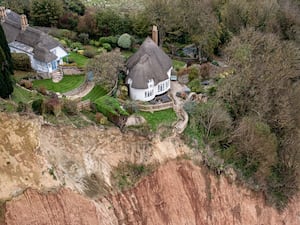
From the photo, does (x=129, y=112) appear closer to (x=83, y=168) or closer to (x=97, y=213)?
(x=83, y=168)

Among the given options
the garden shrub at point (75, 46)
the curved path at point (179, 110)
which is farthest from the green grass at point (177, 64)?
the garden shrub at point (75, 46)

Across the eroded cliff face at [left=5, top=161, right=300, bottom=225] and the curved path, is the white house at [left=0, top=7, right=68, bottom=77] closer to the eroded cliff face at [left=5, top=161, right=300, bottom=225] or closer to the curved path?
the curved path

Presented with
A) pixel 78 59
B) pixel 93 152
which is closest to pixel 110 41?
pixel 78 59

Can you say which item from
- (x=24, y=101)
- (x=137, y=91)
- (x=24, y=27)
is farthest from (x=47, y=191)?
(x=24, y=27)

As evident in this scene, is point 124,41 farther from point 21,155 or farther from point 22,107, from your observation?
point 21,155

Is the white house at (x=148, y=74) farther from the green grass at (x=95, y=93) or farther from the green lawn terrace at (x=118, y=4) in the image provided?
the green lawn terrace at (x=118, y=4)

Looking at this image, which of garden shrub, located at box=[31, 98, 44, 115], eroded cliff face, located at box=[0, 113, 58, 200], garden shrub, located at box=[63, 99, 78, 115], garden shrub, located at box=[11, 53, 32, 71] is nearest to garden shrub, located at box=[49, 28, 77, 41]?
garden shrub, located at box=[11, 53, 32, 71]
